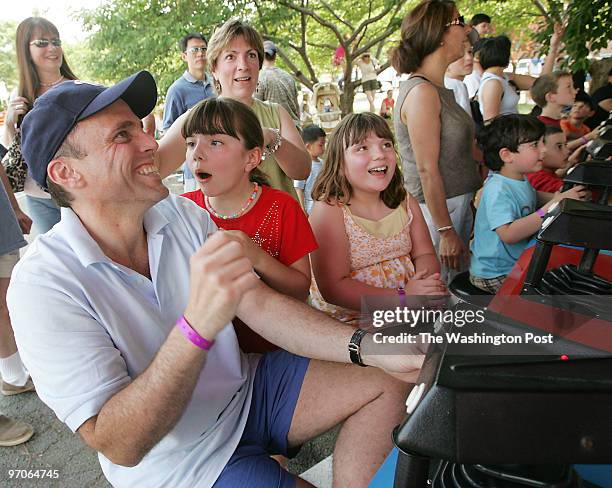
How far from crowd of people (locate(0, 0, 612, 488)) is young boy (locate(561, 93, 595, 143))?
2.75 metres

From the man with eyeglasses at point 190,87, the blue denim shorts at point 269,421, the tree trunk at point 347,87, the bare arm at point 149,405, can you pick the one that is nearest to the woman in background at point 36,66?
the man with eyeglasses at point 190,87

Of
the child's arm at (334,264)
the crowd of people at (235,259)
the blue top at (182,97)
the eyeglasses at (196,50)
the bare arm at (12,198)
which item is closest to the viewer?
the crowd of people at (235,259)

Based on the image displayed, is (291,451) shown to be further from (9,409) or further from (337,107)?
(337,107)

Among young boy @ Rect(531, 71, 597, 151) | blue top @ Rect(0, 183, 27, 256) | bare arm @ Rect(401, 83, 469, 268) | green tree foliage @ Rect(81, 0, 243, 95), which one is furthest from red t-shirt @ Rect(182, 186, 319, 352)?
green tree foliage @ Rect(81, 0, 243, 95)

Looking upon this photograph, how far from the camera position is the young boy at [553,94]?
4023mm

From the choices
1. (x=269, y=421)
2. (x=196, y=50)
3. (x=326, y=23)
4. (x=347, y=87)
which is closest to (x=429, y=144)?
(x=269, y=421)

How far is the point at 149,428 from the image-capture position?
1.08 meters

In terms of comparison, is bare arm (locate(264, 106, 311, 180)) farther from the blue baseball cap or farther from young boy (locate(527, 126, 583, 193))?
young boy (locate(527, 126, 583, 193))

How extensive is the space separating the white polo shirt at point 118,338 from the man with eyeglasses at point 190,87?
2.61 meters

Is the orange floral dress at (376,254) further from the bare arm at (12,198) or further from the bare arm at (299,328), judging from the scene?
the bare arm at (12,198)

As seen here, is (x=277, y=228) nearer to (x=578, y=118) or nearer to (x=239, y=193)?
(x=239, y=193)

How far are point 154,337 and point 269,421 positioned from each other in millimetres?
453

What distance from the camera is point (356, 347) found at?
4.81 ft

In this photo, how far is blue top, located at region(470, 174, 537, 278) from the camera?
8.55 ft
